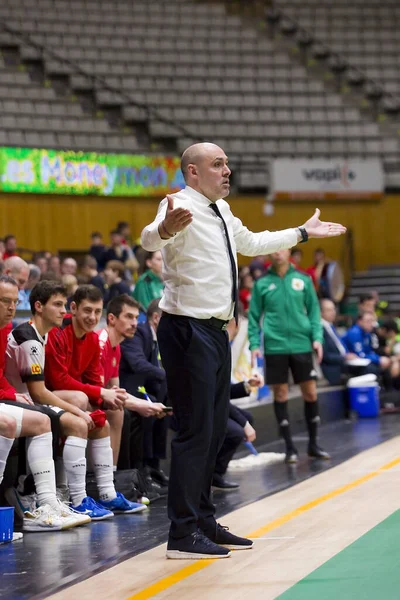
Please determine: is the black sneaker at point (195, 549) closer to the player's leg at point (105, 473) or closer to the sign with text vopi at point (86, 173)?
the player's leg at point (105, 473)

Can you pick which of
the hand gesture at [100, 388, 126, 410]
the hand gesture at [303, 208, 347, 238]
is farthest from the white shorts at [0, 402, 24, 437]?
the hand gesture at [303, 208, 347, 238]

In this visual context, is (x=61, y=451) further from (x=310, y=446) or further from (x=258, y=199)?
(x=258, y=199)

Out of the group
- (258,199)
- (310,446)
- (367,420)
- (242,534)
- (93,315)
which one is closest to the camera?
(242,534)

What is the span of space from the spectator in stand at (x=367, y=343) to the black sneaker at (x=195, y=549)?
8.64m

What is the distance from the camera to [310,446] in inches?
336

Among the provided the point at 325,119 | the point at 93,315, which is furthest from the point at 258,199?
the point at 93,315

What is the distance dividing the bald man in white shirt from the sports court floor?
20cm

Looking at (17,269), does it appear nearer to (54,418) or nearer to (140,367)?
(140,367)

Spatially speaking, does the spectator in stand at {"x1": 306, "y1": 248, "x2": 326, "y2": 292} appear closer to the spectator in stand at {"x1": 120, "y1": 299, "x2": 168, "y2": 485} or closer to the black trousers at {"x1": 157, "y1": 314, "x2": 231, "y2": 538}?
the spectator in stand at {"x1": 120, "y1": 299, "x2": 168, "y2": 485}

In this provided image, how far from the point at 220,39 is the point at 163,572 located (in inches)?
688

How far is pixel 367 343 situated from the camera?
43.1ft

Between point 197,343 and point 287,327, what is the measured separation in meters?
4.13

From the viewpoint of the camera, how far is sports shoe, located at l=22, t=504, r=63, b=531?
551 centimetres

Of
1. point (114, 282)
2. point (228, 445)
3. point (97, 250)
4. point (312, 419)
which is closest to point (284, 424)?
point (312, 419)
